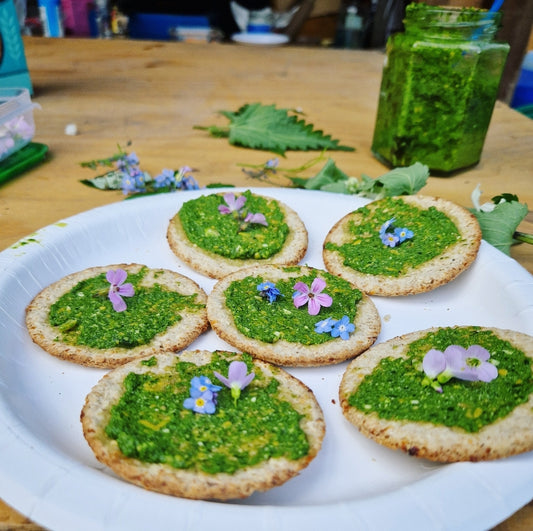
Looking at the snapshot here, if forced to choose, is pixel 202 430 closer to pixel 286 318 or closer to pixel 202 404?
pixel 202 404

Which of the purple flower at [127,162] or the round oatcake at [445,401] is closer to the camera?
the round oatcake at [445,401]

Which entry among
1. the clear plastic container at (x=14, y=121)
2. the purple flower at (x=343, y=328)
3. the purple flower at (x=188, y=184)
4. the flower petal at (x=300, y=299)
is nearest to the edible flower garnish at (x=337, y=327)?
the purple flower at (x=343, y=328)

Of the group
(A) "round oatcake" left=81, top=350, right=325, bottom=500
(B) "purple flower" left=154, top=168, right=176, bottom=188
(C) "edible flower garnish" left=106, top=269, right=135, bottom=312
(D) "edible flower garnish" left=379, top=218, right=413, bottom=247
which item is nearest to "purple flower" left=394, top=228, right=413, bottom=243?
(D) "edible flower garnish" left=379, top=218, right=413, bottom=247

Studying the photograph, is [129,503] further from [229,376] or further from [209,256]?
[209,256]

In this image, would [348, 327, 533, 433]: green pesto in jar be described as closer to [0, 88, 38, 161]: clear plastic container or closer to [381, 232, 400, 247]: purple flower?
[381, 232, 400, 247]: purple flower

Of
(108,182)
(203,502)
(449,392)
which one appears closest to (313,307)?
(449,392)

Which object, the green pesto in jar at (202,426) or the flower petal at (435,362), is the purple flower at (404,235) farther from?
the green pesto in jar at (202,426)

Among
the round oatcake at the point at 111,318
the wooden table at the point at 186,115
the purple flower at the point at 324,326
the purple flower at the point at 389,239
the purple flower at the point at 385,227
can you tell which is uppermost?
the purple flower at the point at 385,227
